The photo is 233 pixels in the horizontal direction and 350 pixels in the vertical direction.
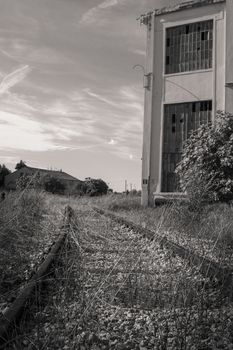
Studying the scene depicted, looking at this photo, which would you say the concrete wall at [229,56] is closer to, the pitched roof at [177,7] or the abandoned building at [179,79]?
the abandoned building at [179,79]

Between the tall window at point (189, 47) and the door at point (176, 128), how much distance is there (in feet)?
6.99

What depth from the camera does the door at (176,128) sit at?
24469mm

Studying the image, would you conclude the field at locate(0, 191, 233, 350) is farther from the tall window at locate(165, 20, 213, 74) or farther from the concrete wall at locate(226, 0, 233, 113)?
the tall window at locate(165, 20, 213, 74)

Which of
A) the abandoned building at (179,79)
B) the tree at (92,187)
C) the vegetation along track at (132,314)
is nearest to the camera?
the vegetation along track at (132,314)

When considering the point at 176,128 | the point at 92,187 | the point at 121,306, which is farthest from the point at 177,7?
the point at 121,306

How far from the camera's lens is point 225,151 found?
628 inches

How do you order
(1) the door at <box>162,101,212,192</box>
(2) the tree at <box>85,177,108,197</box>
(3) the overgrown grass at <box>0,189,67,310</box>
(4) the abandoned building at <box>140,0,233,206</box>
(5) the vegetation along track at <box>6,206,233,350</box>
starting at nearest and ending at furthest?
Result: (5) the vegetation along track at <box>6,206,233,350</box>, (3) the overgrown grass at <box>0,189,67,310</box>, (2) the tree at <box>85,177,108,197</box>, (4) the abandoned building at <box>140,0,233,206</box>, (1) the door at <box>162,101,212,192</box>

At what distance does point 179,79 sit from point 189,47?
1.85 meters

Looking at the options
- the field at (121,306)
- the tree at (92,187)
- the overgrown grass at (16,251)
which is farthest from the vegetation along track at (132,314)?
the tree at (92,187)

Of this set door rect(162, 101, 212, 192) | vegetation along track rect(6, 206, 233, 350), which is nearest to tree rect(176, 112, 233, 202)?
door rect(162, 101, 212, 192)

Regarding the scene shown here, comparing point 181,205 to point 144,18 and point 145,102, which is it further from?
point 144,18

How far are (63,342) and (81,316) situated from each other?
30 centimetres

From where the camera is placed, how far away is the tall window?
24.8 m

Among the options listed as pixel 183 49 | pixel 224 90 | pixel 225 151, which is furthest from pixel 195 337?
pixel 183 49
